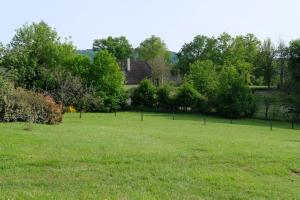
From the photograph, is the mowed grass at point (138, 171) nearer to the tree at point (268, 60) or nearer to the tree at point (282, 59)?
the tree at point (282, 59)

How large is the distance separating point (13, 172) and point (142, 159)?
3.84 meters

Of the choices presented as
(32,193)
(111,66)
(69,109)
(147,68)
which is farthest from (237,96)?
(32,193)

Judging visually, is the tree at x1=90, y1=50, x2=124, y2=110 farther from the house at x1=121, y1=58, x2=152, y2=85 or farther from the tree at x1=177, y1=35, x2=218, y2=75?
the tree at x1=177, y1=35, x2=218, y2=75

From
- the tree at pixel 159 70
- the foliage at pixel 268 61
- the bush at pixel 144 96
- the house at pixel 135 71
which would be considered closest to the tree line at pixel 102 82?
the bush at pixel 144 96

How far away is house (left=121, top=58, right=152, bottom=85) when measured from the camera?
86.6 meters

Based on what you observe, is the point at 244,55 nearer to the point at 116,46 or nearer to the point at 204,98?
the point at 116,46

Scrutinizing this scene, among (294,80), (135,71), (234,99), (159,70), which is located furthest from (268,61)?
(234,99)

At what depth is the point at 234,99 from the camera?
51.6 meters

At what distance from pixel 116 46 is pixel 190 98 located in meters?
54.1

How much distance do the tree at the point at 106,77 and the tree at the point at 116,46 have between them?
4905 centimetres

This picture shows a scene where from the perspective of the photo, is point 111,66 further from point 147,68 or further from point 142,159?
point 142,159

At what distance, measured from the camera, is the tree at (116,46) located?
105562mm

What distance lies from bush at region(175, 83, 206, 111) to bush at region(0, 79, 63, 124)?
2664 centimetres

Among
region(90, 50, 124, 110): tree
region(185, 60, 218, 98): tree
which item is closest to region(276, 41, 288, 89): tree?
region(185, 60, 218, 98): tree
